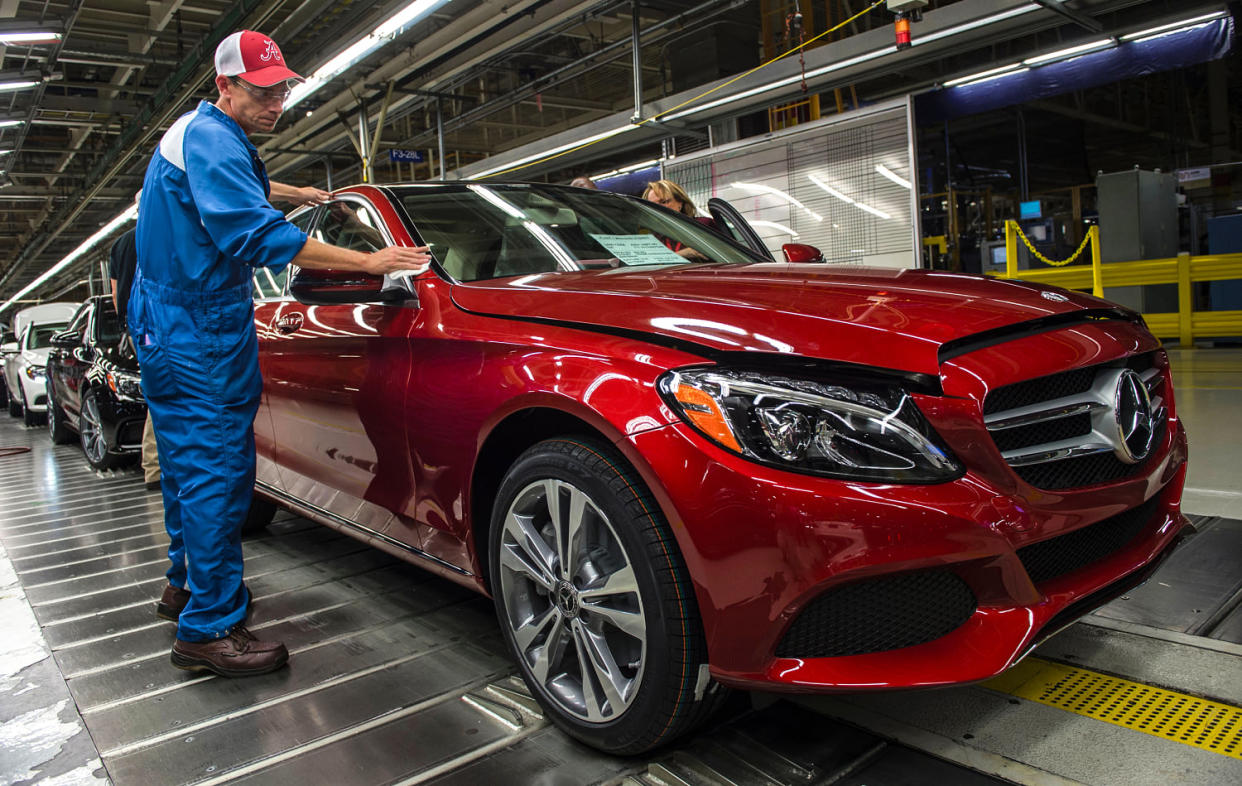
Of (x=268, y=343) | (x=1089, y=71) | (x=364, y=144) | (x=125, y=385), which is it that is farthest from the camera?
(x=364, y=144)

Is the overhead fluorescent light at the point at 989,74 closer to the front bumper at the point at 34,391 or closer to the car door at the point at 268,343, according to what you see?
the car door at the point at 268,343

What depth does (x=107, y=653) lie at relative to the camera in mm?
2570

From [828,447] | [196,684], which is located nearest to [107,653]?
[196,684]

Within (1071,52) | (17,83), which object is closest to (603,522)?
(1071,52)

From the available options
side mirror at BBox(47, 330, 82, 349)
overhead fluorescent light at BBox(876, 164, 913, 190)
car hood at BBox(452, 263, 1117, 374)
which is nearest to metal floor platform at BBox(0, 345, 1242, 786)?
car hood at BBox(452, 263, 1117, 374)

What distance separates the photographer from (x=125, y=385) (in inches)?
238

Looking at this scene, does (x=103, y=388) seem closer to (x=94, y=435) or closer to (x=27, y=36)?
(x=94, y=435)

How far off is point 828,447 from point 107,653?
231 cm

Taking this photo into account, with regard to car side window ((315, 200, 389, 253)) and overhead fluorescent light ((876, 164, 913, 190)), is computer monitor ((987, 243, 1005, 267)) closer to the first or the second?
overhead fluorescent light ((876, 164, 913, 190))

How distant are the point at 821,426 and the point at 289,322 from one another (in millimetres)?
2139

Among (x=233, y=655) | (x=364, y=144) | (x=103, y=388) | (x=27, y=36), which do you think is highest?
(x=27, y=36)

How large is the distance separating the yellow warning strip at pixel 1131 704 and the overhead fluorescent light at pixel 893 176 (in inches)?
207

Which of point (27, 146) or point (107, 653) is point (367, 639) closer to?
point (107, 653)

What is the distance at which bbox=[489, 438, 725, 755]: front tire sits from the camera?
1.54 m
